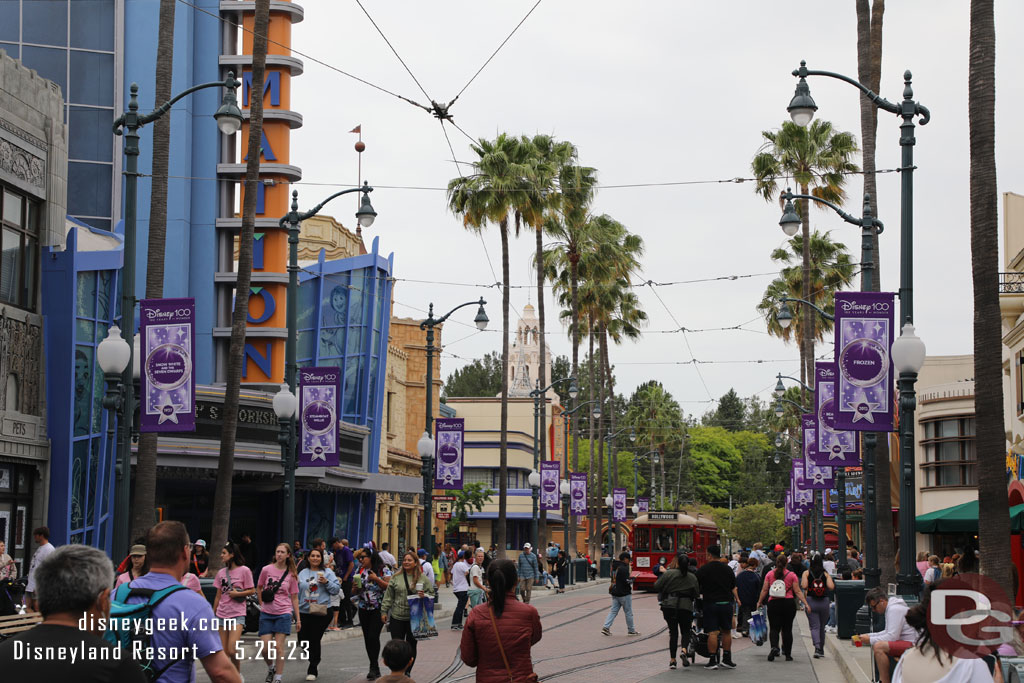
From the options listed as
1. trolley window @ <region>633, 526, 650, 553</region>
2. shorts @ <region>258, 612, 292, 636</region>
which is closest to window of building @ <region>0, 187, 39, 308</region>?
shorts @ <region>258, 612, 292, 636</region>

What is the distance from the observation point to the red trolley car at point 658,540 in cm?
5262

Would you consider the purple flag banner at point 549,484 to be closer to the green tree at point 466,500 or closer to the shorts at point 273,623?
the green tree at point 466,500

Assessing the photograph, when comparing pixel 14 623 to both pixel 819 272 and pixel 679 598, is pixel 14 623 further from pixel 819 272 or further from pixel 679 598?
pixel 819 272

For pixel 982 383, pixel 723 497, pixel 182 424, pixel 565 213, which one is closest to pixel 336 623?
pixel 182 424

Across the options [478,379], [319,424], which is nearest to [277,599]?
[319,424]

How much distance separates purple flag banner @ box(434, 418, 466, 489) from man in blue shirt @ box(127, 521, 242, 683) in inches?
1129

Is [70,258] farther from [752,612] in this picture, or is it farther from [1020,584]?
[1020,584]

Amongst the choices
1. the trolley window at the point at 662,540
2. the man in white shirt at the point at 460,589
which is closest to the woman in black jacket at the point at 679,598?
the man in white shirt at the point at 460,589

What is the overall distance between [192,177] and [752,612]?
23.8 m

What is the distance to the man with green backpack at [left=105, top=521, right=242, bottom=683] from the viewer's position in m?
6.33

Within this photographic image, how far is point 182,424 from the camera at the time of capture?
1806 cm

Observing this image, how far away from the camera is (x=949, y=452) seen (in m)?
50.3

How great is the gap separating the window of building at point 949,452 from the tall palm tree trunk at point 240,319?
3311 centimetres

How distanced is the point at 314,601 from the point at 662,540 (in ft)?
124
